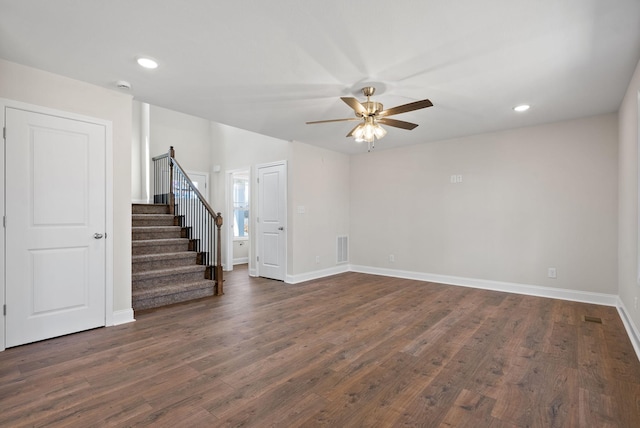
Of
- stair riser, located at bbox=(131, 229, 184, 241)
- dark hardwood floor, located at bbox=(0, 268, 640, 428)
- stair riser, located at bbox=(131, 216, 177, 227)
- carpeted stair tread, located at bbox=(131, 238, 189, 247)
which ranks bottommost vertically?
dark hardwood floor, located at bbox=(0, 268, 640, 428)

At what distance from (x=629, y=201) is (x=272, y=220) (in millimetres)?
4924

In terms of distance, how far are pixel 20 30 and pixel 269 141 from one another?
3911 millimetres

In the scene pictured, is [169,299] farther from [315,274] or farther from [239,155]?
[239,155]

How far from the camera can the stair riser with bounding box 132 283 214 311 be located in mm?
3973

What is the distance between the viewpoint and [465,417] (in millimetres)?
1840

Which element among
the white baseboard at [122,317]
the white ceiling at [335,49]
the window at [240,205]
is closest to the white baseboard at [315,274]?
the white baseboard at [122,317]

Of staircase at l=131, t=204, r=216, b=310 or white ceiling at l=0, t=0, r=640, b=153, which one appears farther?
staircase at l=131, t=204, r=216, b=310

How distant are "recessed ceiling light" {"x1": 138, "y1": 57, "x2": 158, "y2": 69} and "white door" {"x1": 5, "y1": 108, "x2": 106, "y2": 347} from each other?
1.02 m

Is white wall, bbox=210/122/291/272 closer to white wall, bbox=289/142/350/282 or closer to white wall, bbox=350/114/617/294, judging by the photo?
white wall, bbox=289/142/350/282

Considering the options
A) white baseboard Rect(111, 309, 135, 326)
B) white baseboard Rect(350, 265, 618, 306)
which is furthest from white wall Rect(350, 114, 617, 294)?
white baseboard Rect(111, 309, 135, 326)

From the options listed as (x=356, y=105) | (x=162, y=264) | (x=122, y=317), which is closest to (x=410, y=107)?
(x=356, y=105)

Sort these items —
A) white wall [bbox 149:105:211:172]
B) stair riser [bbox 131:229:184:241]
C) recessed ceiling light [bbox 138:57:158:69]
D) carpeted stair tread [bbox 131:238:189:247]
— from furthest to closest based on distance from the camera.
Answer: white wall [bbox 149:105:211:172] → stair riser [bbox 131:229:184:241] → carpeted stair tread [bbox 131:238:189:247] → recessed ceiling light [bbox 138:57:158:69]

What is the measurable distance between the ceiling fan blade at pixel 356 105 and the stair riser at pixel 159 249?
365 centimetres

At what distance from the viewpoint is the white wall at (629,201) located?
2.91 m
